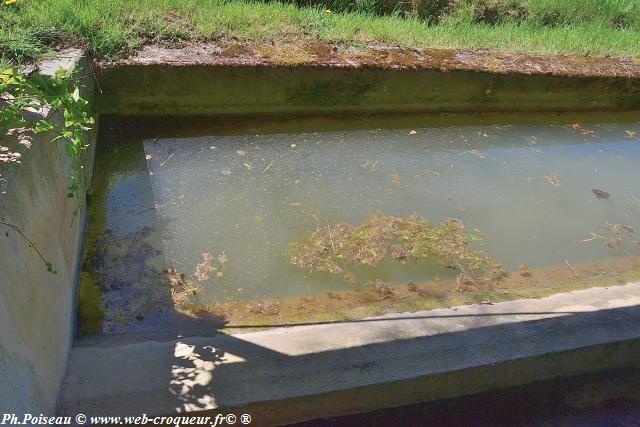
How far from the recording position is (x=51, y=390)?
168 centimetres

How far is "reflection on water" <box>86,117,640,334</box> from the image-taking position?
Answer: 2742 millimetres

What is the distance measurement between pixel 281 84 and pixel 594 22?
4.22 m

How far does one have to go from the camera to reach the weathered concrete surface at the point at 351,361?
70.7 inches

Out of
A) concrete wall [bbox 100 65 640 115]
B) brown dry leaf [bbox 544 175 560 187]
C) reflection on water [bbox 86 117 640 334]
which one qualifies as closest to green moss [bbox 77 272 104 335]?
reflection on water [bbox 86 117 640 334]

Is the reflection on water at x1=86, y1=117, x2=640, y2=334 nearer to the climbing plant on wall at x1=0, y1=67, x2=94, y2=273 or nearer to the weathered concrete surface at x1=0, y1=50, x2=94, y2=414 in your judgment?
the weathered concrete surface at x1=0, y1=50, x2=94, y2=414

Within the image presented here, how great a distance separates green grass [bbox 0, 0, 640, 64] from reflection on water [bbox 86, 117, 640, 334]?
2.32 feet

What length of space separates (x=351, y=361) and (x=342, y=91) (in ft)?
8.33

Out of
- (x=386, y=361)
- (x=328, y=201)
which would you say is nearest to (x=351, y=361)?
(x=386, y=361)

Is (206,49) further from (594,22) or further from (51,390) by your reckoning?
(594,22)

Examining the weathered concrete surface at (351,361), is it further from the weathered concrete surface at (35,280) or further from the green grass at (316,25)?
the green grass at (316,25)

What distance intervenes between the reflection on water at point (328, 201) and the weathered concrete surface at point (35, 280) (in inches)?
17.9

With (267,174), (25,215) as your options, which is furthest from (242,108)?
(25,215)

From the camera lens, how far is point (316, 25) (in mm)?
4441

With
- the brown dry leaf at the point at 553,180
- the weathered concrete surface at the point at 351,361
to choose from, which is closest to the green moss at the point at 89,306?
the weathered concrete surface at the point at 351,361
